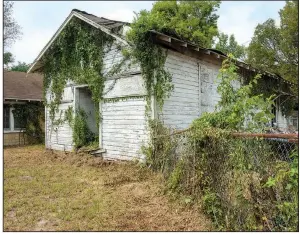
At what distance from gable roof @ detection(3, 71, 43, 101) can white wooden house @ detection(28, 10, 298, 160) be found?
8.03m

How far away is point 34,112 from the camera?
17703 mm

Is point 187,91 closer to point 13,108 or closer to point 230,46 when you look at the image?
point 13,108

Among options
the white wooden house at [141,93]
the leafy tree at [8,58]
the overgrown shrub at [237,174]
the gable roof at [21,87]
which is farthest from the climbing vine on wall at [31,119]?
the leafy tree at [8,58]

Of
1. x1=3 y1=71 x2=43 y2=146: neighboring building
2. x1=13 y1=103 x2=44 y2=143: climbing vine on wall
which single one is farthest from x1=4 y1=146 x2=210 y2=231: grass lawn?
Answer: x1=13 y1=103 x2=44 y2=143: climbing vine on wall

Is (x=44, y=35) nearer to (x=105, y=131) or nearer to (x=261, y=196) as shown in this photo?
(x=105, y=131)

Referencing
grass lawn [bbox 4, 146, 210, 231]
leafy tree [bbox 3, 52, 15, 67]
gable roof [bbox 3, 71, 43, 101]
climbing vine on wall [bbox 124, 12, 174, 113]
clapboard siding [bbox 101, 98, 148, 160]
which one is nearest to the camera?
grass lawn [bbox 4, 146, 210, 231]

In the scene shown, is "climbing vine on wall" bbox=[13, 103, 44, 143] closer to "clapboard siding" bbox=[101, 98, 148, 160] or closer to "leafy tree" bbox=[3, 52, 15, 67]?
"clapboard siding" bbox=[101, 98, 148, 160]

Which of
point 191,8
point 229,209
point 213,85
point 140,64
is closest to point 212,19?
point 191,8

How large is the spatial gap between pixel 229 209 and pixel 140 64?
5.67 meters

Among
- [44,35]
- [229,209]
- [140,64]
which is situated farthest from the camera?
[44,35]

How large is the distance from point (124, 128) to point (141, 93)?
4.56 ft

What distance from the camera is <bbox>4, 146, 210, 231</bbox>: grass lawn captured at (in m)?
4.55

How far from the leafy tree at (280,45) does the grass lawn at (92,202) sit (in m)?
20.7

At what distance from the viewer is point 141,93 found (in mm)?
8844
